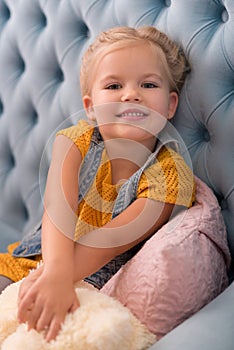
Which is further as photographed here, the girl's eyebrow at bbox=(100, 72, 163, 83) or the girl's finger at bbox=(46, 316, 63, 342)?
the girl's eyebrow at bbox=(100, 72, 163, 83)

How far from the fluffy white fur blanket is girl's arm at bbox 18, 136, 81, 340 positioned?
0.06 feet

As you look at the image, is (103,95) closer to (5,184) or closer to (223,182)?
(223,182)

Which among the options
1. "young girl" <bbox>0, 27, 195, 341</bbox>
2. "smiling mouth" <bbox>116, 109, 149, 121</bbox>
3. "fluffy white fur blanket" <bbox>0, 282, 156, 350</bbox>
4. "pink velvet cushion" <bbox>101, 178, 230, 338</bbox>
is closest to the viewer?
"fluffy white fur blanket" <bbox>0, 282, 156, 350</bbox>

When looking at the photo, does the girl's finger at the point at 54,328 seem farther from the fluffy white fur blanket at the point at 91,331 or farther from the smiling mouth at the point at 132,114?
the smiling mouth at the point at 132,114

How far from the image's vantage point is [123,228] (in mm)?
1074

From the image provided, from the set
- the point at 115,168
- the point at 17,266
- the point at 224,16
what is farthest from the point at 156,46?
the point at 17,266

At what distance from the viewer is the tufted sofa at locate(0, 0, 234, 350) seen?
120 centimetres

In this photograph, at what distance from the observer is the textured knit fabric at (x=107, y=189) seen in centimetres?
110

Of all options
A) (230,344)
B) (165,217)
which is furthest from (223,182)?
(230,344)

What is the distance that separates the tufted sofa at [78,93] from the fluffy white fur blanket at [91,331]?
0.08 metres

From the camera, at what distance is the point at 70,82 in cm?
155

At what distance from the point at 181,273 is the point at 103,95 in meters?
0.46

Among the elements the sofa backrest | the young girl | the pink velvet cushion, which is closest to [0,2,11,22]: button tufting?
the sofa backrest

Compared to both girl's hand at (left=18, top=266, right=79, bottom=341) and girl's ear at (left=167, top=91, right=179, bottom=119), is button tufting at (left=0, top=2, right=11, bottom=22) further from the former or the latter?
girl's hand at (left=18, top=266, right=79, bottom=341)
